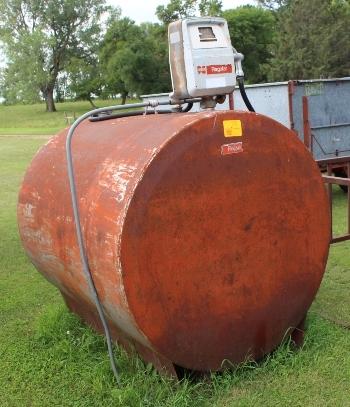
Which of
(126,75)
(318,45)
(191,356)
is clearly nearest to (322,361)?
(191,356)

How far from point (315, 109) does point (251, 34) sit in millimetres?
48566

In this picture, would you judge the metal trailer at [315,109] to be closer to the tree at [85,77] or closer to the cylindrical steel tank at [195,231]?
the cylindrical steel tank at [195,231]

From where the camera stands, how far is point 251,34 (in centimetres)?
5497

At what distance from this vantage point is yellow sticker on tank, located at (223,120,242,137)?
10.3 ft

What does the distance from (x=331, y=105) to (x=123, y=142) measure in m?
6.51

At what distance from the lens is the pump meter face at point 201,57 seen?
3.33 metres

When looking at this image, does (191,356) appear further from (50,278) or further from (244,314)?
(50,278)

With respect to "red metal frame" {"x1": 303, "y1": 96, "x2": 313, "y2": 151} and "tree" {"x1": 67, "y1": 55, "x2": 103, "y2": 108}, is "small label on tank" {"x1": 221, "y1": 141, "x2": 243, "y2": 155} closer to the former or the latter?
"red metal frame" {"x1": 303, "y1": 96, "x2": 313, "y2": 151}

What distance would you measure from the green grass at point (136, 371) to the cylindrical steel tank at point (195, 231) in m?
0.13

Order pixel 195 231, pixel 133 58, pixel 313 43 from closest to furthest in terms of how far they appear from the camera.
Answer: pixel 195 231 → pixel 313 43 → pixel 133 58

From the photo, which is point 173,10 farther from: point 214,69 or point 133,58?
point 214,69

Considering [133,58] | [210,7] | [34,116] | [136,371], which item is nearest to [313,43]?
[133,58]

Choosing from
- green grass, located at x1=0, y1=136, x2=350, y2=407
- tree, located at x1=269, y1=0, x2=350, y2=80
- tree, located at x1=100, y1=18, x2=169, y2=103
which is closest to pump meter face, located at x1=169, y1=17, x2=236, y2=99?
green grass, located at x1=0, y1=136, x2=350, y2=407

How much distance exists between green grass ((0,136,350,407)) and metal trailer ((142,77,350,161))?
431 centimetres
